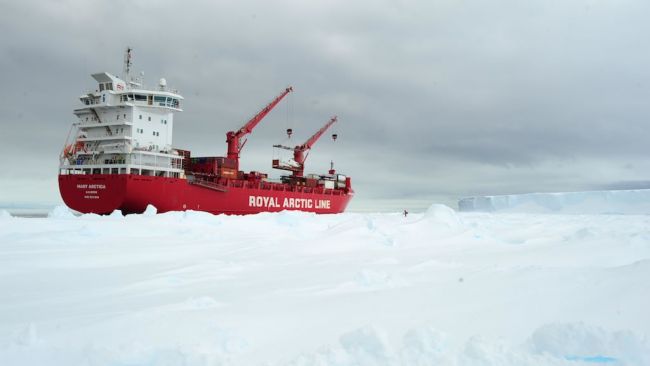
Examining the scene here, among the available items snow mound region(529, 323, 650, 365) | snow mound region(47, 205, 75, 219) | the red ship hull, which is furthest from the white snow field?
the red ship hull

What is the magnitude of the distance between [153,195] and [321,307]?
27.2 metres

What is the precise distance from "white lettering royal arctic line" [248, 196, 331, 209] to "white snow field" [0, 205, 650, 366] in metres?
27.7

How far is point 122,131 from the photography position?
3120 centimetres

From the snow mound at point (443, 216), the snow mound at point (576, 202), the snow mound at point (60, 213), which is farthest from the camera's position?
the snow mound at point (576, 202)

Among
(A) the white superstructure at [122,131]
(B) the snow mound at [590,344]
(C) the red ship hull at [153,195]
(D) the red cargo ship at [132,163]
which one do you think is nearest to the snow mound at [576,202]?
(C) the red ship hull at [153,195]

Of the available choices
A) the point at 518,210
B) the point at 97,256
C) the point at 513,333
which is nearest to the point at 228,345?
the point at 513,333

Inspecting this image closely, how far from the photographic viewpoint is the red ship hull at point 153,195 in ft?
95.8

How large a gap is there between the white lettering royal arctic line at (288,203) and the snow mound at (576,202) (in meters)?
21.4

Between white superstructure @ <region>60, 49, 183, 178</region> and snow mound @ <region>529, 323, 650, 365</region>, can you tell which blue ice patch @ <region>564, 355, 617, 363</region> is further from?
white superstructure @ <region>60, 49, 183, 178</region>

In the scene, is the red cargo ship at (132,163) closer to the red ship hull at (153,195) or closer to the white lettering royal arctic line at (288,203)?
the red ship hull at (153,195)

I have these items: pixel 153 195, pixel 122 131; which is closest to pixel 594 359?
pixel 153 195

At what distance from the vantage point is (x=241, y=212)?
3797 centimetres

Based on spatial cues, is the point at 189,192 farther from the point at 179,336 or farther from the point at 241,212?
the point at 179,336

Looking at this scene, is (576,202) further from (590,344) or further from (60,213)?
(590,344)
